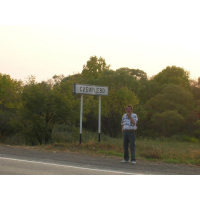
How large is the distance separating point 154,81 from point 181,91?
38.6 feet

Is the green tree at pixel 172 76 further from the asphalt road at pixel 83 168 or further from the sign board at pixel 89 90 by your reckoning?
the asphalt road at pixel 83 168

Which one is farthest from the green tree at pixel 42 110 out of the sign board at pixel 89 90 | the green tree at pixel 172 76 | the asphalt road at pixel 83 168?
the green tree at pixel 172 76

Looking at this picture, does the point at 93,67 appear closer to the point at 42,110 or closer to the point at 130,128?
the point at 42,110

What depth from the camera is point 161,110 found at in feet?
172

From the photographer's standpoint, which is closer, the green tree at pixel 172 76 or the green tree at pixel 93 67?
the green tree at pixel 172 76

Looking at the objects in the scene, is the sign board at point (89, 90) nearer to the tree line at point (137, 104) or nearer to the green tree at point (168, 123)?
the tree line at point (137, 104)

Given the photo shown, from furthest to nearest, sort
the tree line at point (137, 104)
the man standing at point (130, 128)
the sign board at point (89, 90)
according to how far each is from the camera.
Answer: the tree line at point (137, 104) < the sign board at point (89, 90) < the man standing at point (130, 128)

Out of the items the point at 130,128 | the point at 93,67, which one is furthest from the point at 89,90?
the point at 93,67

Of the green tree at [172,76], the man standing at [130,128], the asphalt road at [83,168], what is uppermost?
the green tree at [172,76]

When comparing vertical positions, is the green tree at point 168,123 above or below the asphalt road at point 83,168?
above

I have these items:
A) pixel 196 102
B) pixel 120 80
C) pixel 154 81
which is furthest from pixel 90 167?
pixel 154 81

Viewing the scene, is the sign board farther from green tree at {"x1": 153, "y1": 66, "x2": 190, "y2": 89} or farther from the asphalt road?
green tree at {"x1": 153, "y1": 66, "x2": 190, "y2": 89}

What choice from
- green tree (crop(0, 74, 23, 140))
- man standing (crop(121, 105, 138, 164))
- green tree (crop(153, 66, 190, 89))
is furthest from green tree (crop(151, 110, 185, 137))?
man standing (crop(121, 105, 138, 164))

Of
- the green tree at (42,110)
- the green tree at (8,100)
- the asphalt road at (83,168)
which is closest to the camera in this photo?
the asphalt road at (83,168)
